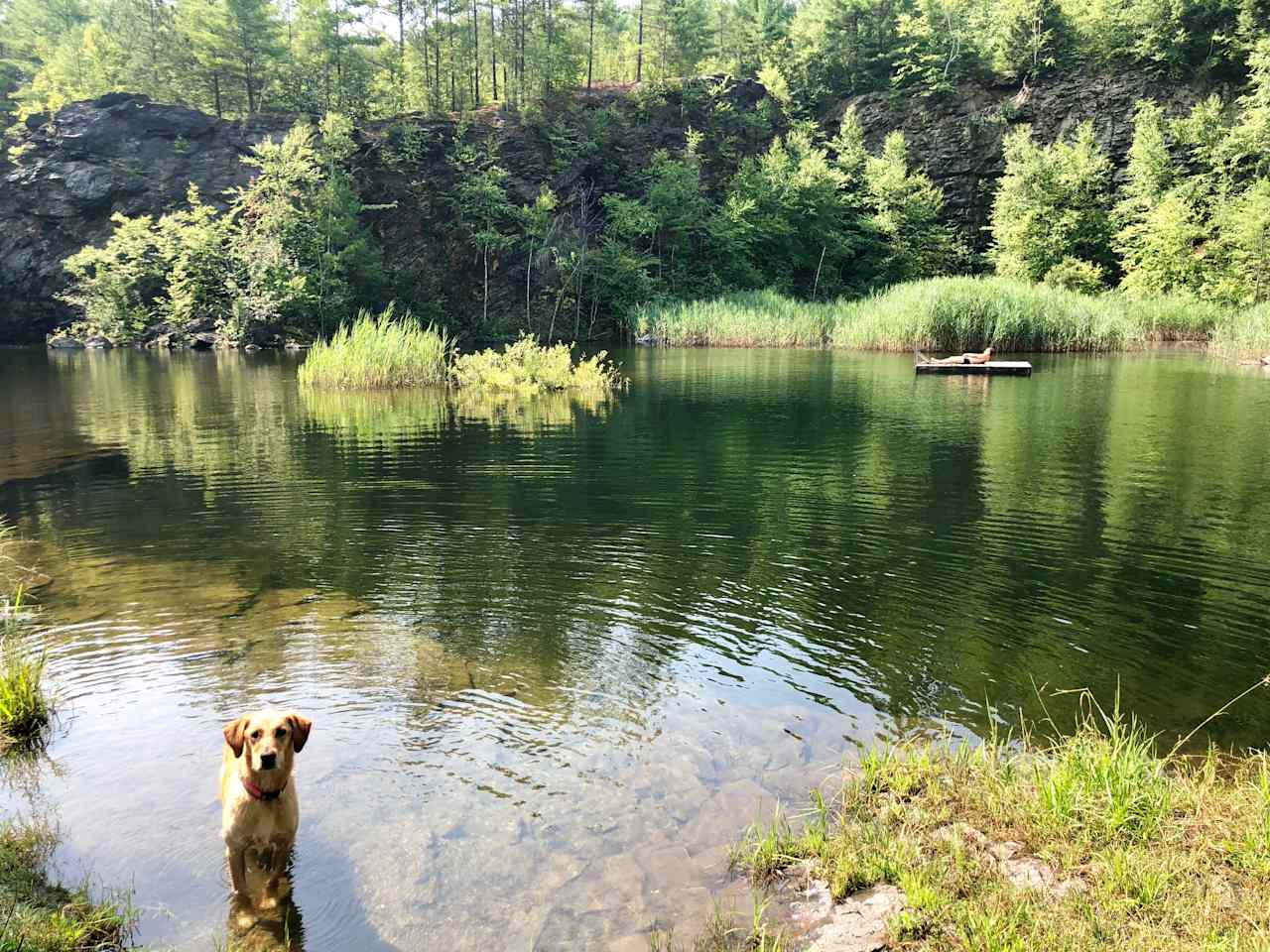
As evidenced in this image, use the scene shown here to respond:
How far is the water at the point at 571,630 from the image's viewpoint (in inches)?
165

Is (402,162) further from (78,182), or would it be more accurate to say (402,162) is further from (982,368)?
(982,368)

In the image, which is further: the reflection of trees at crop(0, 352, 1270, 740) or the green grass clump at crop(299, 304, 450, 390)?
the green grass clump at crop(299, 304, 450, 390)

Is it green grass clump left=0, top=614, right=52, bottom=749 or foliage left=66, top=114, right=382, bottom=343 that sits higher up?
foliage left=66, top=114, right=382, bottom=343

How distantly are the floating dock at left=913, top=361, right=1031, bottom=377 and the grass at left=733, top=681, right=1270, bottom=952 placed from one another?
76.9 feet

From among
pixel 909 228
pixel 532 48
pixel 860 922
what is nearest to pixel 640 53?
pixel 532 48

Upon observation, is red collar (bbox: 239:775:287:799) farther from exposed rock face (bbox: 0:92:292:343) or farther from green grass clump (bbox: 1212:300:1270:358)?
exposed rock face (bbox: 0:92:292:343)

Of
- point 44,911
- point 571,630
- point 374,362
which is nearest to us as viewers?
point 44,911

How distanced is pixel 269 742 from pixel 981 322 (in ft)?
109

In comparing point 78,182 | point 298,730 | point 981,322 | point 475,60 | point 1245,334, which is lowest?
point 298,730

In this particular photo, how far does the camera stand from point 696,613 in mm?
7559

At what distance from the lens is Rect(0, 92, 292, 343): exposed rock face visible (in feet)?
150

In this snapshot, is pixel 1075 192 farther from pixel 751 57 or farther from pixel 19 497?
pixel 19 497

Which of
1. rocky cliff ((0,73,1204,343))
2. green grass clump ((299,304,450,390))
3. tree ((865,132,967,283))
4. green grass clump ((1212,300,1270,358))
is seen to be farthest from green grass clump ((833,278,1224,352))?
rocky cliff ((0,73,1204,343))

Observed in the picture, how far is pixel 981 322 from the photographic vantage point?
32469 millimetres
